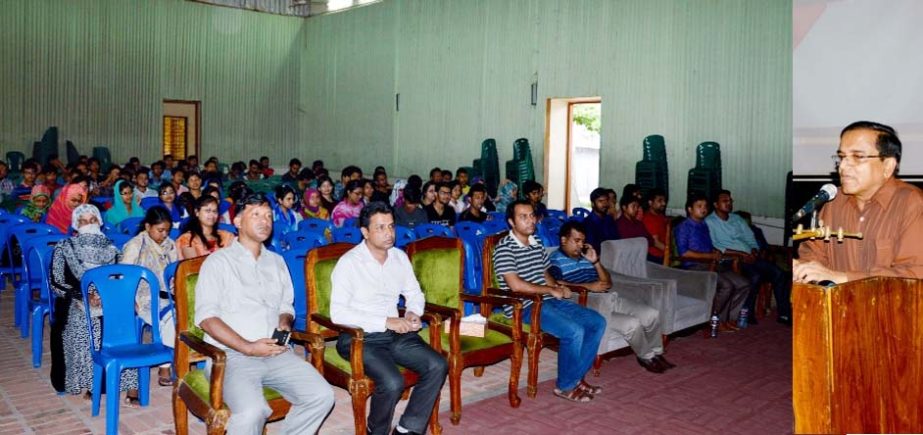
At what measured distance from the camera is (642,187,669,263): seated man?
656 cm

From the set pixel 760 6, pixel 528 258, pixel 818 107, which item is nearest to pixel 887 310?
pixel 818 107

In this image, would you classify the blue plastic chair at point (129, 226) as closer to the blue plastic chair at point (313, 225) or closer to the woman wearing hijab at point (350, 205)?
the blue plastic chair at point (313, 225)

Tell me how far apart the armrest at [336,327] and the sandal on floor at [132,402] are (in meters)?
1.13

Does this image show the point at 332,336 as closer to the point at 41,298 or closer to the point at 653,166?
the point at 41,298

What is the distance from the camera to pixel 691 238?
6.37 m

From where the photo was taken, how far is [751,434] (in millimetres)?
3854

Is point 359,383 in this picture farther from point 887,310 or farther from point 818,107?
point 818,107

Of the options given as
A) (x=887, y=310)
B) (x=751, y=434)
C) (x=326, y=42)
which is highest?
(x=326, y=42)

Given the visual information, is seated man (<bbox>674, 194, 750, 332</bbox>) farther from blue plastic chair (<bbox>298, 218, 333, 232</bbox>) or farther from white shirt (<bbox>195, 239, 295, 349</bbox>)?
white shirt (<bbox>195, 239, 295, 349</bbox>)

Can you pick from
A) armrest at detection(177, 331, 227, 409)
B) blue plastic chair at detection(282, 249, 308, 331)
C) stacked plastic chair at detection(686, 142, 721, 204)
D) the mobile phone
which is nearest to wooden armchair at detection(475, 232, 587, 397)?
blue plastic chair at detection(282, 249, 308, 331)

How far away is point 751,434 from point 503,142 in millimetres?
10237

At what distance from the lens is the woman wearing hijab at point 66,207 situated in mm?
6477

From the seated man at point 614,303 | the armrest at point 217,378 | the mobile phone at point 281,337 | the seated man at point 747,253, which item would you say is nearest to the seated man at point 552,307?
the seated man at point 614,303

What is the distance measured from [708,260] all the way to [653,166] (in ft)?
17.2
